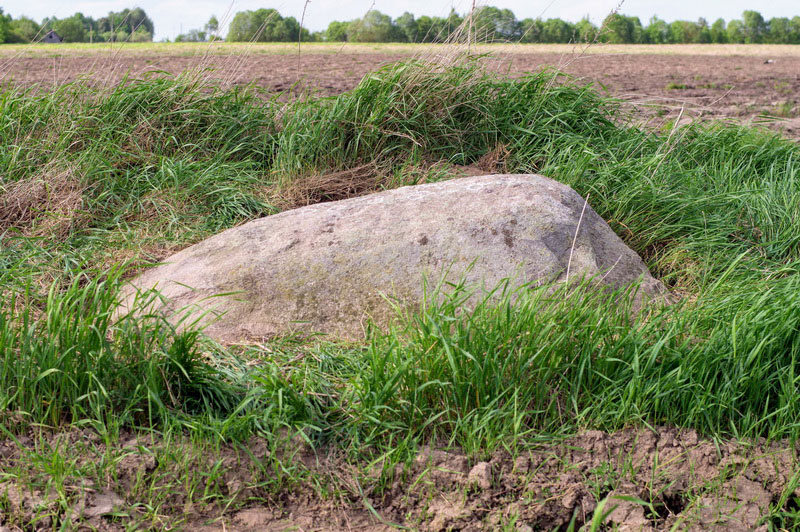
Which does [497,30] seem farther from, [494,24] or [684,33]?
[684,33]

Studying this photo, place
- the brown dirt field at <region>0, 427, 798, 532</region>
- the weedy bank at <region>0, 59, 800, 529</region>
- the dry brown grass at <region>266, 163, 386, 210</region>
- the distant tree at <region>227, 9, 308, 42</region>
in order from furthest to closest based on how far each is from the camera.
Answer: the distant tree at <region>227, 9, 308, 42</region> → the dry brown grass at <region>266, 163, 386, 210</region> → the weedy bank at <region>0, 59, 800, 529</region> → the brown dirt field at <region>0, 427, 798, 532</region>

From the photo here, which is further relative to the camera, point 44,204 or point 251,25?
point 251,25

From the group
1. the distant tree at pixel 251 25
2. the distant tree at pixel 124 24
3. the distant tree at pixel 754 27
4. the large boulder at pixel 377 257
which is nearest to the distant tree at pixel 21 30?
the distant tree at pixel 251 25

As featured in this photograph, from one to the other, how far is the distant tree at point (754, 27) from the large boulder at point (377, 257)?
7758 cm

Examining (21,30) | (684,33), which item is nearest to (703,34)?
(684,33)

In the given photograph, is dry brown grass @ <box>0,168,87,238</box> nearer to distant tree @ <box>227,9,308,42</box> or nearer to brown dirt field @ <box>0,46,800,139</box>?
brown dirt field @ <box>0,46,800,139</box>

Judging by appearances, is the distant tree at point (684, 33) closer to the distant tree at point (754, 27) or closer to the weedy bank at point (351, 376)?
the distant tree at point (754, 27)

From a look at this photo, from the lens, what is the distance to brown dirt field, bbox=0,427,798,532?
5.97ft

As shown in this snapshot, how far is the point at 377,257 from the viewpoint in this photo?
2.95 metres

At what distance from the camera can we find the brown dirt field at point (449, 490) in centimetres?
182

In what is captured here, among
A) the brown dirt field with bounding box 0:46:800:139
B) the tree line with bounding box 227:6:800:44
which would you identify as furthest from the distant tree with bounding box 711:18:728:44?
the brown dirt field with bounding box 0:46:800:139

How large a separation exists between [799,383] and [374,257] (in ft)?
5.70

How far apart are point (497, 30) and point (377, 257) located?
2956mm

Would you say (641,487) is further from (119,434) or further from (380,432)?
(119,434)
